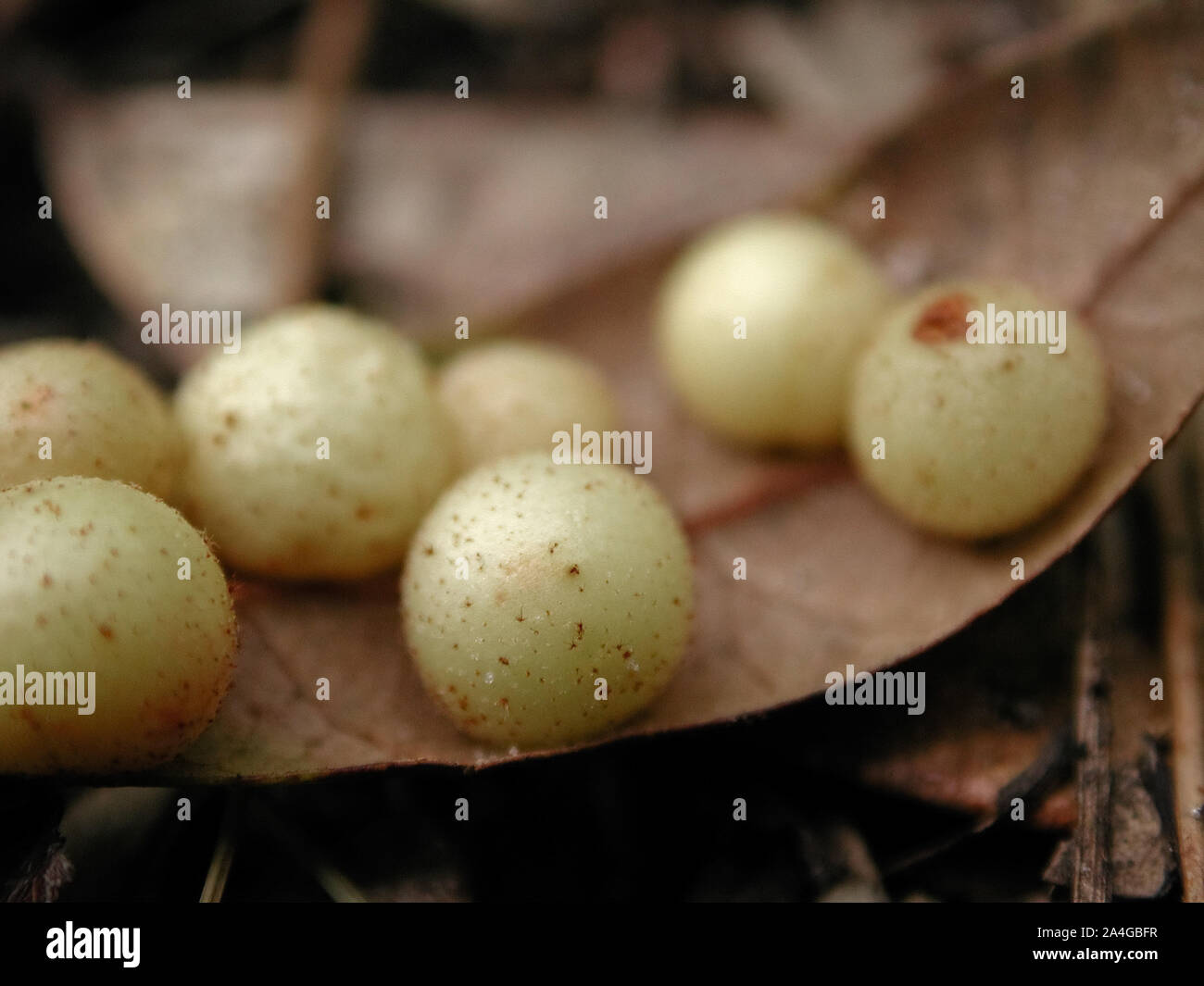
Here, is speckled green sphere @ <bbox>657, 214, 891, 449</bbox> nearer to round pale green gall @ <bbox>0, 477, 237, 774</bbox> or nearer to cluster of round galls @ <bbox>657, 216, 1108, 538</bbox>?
cluster of round galls @ <bbox>657, 216, 1108, 538</bbox>

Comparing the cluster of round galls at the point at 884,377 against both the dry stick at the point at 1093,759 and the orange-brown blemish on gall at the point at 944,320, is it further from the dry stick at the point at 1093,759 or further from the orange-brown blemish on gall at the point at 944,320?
the dry stick at the point at 1093,759

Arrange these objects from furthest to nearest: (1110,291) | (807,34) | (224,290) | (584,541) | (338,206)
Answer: (807,34), (338,206), (224,290), (1110,291), (584,541)

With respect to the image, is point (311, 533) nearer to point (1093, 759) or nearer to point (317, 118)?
point (1093, 759)

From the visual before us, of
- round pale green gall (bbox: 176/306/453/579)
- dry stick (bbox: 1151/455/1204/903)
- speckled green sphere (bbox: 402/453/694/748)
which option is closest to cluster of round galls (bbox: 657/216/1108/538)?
dry stick (bbox: 1151/455/1204/903)

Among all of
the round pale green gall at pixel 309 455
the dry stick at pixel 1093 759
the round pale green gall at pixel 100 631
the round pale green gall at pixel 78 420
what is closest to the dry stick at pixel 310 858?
the round pale green gall at pixel 100 631
